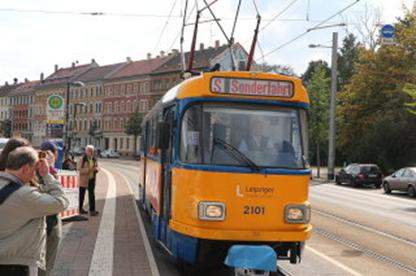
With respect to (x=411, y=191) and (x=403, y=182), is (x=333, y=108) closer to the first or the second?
(x=403, y=182)

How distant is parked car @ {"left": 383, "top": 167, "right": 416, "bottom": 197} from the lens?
2831 centimetres

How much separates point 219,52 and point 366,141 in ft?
133

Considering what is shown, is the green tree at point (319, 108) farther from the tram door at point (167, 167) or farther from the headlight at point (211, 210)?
the headlight at point (211, 210)

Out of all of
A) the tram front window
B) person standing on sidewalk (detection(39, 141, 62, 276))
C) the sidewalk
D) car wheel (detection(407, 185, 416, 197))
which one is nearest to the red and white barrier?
the sidewalk

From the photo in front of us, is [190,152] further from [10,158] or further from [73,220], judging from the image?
[73,220]

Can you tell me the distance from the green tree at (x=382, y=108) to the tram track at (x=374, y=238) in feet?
91.1

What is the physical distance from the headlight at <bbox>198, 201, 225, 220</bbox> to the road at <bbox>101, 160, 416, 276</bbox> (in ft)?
5.24

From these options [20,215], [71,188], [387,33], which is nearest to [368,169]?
[387,33]

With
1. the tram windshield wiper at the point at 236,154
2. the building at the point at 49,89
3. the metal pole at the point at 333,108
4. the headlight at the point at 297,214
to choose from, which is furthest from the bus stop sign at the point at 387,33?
the building at the point at 49,89

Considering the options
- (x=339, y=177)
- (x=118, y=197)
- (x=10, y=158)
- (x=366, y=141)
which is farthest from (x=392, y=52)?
(x=10, y=158)

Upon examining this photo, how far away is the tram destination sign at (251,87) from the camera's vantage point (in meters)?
8.23

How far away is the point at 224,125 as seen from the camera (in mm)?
8055

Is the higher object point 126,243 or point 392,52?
point 392,52

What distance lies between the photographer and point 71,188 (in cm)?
1468
